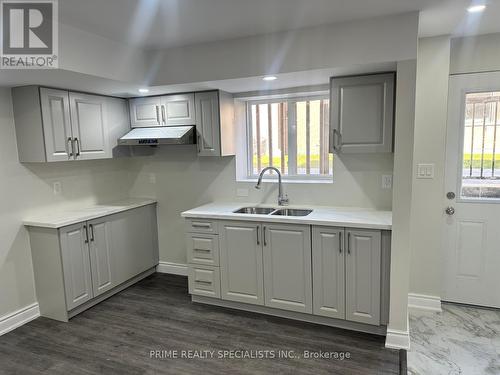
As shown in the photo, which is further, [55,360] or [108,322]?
[108,322]

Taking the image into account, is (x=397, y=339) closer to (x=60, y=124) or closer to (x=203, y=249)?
(x=203, y=249)

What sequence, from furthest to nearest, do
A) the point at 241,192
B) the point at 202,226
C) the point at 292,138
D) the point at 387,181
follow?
the point at 241,192, the point at 292,138, the point at 202,226, the point at 387,181

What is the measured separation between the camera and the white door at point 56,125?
9.84 feet

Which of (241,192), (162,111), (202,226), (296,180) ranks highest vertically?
(162,111)

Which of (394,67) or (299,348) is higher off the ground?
(394,67)

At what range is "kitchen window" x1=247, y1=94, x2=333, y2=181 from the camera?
3.56m

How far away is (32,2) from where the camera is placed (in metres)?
2.15

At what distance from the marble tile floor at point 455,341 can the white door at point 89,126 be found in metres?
3.31

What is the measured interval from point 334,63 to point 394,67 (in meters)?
0.47

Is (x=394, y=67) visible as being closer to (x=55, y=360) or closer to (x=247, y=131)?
(x=247, y=131)

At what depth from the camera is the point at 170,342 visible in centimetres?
278

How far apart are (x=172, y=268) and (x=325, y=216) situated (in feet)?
7.22

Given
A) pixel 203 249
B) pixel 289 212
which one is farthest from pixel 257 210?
pixel 203 249

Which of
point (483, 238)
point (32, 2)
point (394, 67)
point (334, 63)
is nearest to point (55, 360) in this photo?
point (32, 2)
